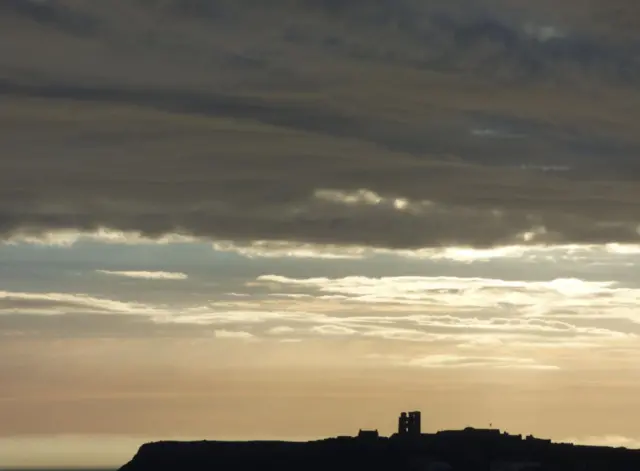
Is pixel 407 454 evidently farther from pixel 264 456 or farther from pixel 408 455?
pixel 264 456

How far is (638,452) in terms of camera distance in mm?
108875

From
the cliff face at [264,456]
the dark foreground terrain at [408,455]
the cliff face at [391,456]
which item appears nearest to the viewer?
the cliff face at [391,456]

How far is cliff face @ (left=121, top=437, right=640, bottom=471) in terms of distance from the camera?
105438 millimetres

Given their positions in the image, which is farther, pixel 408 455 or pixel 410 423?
pixel 410 423

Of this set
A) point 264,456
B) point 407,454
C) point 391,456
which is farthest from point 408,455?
point 264,456

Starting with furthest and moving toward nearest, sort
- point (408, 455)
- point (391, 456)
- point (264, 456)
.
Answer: point (264, 456) → point (391, 456) → point (408, 455)

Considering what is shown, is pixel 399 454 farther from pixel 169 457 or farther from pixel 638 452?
pixel 169 457

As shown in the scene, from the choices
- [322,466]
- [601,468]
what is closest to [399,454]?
[322,466]

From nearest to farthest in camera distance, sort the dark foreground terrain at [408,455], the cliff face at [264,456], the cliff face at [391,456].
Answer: the cliff face at [391,456] → the dark foreground terrain at [408,455] → the cliff face at [264,456]

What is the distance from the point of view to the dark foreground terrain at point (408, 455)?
105688 millimetres

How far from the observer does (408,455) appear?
110375mm

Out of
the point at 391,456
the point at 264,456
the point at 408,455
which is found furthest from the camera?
the point at 264,456

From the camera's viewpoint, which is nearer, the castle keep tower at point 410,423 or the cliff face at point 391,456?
the cliff face at point 391,456

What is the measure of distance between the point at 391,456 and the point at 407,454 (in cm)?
186
